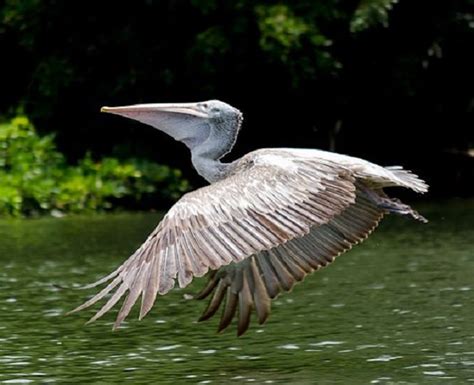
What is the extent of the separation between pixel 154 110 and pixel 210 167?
51 centimetres

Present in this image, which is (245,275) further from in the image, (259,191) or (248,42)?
(248,42)

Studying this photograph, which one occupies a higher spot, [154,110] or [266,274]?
[154,110]

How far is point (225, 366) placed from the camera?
8.66 meters

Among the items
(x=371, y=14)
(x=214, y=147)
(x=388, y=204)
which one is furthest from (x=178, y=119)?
(x=371, y=14)

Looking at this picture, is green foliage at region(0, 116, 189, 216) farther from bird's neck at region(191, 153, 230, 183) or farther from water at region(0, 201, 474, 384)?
bird's neck at region(191, 153, 230, 183)

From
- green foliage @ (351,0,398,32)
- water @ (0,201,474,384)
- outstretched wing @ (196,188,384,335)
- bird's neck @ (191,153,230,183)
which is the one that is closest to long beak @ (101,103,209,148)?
bird's neck @ (191,153,230,183)

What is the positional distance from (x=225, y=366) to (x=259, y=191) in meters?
1.27

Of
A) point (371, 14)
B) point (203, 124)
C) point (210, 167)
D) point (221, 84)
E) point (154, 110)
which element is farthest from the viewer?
point (221, 84)

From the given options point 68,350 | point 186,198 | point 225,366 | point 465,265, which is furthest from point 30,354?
point 465,265

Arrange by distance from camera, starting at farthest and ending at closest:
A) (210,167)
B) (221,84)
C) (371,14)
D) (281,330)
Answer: (221,84), (371,14), (281,330), (210,167)

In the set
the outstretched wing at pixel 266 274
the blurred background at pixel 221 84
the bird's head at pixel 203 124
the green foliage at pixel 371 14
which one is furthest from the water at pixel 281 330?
the green foliage at pixel 371 14

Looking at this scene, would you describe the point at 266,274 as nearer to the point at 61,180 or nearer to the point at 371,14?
the point at 61,180

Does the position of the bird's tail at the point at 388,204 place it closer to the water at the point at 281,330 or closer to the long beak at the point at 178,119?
the water at the point at 281,330

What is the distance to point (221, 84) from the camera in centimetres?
2242
